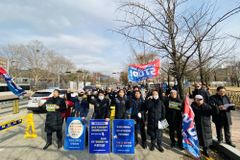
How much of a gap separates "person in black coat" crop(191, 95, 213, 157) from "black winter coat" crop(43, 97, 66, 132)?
13.1 ft

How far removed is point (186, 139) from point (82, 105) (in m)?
3.56

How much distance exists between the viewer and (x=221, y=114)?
5.56m

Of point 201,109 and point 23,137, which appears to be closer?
point 201,109

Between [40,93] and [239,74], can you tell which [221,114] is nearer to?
[40,93]

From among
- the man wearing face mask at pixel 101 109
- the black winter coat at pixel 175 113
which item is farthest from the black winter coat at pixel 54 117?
the black winter coat at pixel 175 113

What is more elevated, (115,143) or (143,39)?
(143,39)

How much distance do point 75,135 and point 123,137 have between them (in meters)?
1.45

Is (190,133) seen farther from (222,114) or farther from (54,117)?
(54,117)

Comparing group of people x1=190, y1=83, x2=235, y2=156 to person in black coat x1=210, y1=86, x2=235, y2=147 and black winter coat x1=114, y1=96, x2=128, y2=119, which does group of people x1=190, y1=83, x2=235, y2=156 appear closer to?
person in black coat x1=210, y1=86, x2=235, y2=147

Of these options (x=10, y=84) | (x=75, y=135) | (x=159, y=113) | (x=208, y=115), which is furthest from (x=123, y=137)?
(x=10, y=84)

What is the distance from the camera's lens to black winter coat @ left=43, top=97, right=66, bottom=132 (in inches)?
223

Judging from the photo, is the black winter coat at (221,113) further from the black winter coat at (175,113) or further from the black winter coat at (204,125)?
the black winter coat at (175,113)

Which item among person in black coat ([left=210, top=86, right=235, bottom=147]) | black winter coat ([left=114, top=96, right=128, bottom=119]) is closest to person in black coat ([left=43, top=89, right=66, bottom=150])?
black winter coat ([left=114, top=96, right=128, bottom=119])

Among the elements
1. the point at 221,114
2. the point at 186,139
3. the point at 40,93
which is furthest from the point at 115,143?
the point at 40,93
